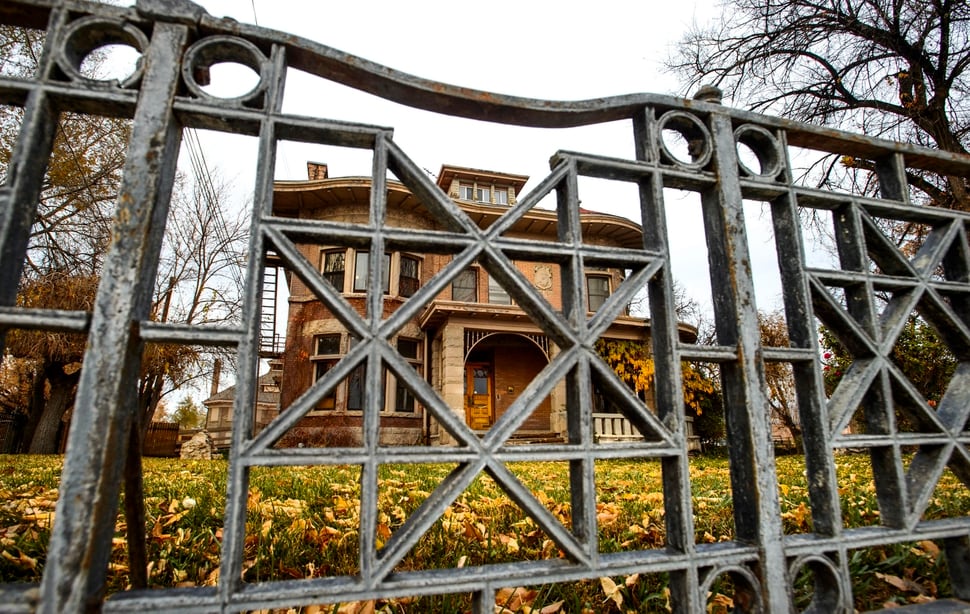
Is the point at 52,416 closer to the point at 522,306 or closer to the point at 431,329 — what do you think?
the point at 431,329

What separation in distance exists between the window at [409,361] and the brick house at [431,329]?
0.11 ft

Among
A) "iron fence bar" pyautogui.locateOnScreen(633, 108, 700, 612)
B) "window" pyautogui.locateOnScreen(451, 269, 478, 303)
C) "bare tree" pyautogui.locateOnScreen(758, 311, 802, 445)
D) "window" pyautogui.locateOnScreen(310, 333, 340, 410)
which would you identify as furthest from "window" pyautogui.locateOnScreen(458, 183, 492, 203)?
"iron fence bar" pyautogui.locateOnScreen(633, 108, 700, 612)

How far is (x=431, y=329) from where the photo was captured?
15375 mm

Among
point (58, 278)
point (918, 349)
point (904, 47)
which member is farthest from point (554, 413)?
point (58, 278)

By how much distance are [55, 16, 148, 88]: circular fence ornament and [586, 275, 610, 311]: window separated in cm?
1604

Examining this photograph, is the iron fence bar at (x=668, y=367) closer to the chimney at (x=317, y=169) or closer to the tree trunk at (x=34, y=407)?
the chimney at (x=317, y=169)

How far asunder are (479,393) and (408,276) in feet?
15.3

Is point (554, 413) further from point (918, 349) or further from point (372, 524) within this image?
point (372, 524)

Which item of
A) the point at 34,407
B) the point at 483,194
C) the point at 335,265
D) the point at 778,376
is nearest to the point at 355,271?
the point at 335,265

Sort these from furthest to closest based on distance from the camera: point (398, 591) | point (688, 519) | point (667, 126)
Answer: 1. point (667, 126)
2. point (688, 519)
3. point (398, 591)

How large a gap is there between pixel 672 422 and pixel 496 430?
560mm

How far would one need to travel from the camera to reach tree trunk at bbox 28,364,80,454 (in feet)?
47.7

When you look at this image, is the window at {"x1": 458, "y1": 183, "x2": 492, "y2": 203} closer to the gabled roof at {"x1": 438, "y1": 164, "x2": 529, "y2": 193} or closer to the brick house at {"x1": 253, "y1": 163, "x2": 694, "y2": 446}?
the brick house at {"x1": 253, "y1": 163, "x2": 694, "y2": 446}

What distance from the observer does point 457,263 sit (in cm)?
140
